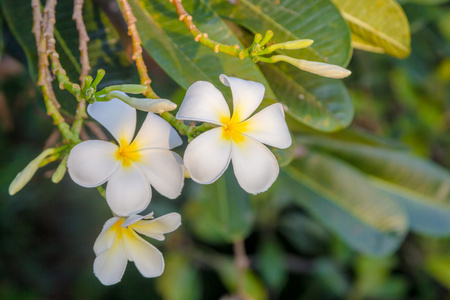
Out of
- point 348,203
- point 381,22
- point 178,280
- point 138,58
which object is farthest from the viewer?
point 178,280

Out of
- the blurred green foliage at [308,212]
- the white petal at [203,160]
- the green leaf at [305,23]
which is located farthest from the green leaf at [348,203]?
the white petal at [203,160]

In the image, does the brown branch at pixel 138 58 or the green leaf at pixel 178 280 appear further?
the green leaf at pixel 178 280

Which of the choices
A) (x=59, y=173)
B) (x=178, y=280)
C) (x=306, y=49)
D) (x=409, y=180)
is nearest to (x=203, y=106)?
(x=59, y=173)

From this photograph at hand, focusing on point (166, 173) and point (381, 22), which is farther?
point (381, 22)

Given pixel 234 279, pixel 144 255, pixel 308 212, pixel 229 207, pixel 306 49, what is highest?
pixel 306 49

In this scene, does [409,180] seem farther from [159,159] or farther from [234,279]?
[159,159]

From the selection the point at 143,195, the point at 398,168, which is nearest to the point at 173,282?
the point at 398,168

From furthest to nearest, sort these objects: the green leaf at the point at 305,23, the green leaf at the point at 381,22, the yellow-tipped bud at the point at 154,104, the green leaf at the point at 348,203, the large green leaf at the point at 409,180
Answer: the large green leaf at the point at 409,180, the green leaf at the point at 348,203, the green leaf at the point at 381,22, the green leaf at the point at 305,23, the yellow-tipped bud at the point at 154,104

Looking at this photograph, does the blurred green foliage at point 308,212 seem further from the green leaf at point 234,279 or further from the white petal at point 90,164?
the white petal at point 90,164

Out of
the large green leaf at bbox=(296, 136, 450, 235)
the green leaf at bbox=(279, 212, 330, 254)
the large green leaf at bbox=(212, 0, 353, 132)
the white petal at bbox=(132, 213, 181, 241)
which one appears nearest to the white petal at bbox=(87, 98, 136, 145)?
the white petal at bbox=(132, 213, 181, 241)
